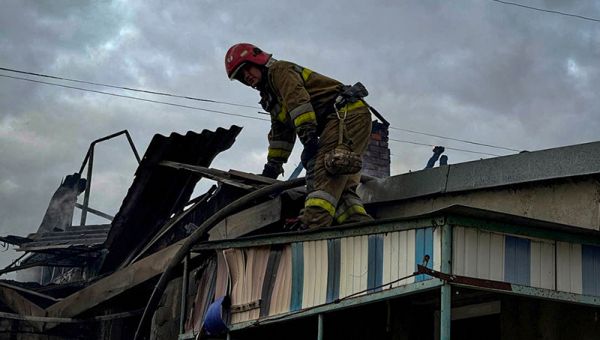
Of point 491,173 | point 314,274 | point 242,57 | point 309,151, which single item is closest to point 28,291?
point 242,57

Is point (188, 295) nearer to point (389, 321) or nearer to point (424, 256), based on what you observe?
point (389, 321)

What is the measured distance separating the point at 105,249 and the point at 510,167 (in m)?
5.50

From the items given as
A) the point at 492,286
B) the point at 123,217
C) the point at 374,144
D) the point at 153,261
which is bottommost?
the point at 492,286

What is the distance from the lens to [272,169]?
8977mm

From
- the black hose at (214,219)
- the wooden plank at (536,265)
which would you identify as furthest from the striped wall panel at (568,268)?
the black hose at (214,219)

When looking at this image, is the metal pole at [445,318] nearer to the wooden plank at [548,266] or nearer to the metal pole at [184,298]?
the wooden plank at [548,266]

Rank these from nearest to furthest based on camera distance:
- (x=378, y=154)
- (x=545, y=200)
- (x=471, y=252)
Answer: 1. (x=471, y=252)
2. (x=545, y=200)
3. (x=378, y=154)

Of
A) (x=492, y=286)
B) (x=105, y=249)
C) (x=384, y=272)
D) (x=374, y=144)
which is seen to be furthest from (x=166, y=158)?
(x=492, y=286)

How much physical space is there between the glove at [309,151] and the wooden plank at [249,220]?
0.81m

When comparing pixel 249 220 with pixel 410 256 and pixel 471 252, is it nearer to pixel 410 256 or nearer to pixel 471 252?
pixel 410 256

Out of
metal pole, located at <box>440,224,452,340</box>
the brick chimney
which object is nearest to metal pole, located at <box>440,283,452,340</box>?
metal pole, located at <box>440,224,452,340</box>

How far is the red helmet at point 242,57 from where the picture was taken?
8.41 metres

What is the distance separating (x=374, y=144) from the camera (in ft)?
43.3

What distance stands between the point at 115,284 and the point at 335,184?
3.26 metres
